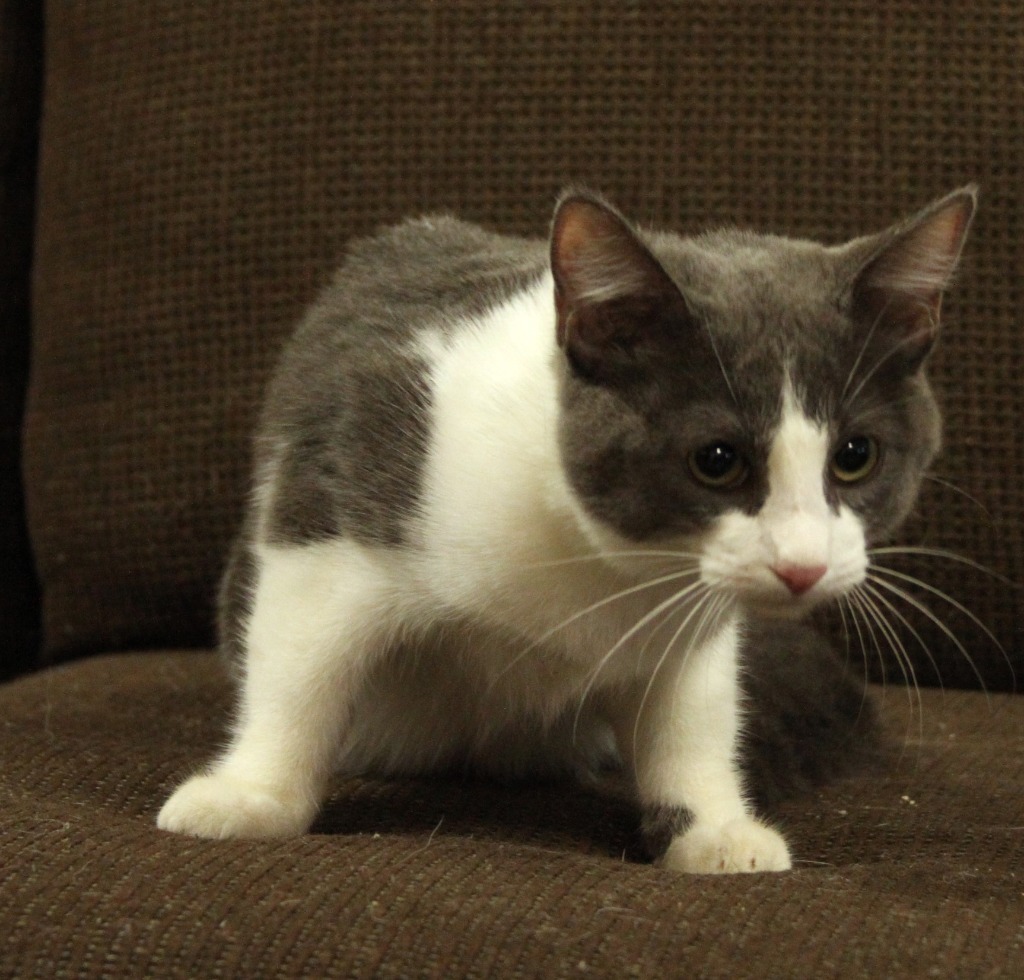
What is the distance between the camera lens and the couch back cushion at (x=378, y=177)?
5.69 ft

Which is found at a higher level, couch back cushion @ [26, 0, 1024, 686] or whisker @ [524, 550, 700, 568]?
couch back cushion @ [26, 0, 1024, 686]

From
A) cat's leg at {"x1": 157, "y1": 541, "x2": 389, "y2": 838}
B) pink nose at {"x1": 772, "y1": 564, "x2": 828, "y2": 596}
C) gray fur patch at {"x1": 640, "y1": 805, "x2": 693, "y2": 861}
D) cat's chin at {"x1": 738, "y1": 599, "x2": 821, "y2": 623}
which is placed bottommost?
gray fur patch at {"x1": 640, "y1": 805, "x2": 693, "y2": 861}

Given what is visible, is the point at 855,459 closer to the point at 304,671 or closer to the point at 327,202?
the point at 304,671

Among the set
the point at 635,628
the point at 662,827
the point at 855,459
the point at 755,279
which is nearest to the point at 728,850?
the point at 662,827

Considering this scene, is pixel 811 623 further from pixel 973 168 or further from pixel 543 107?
pixel 543 107

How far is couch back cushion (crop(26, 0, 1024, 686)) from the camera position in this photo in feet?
5.69

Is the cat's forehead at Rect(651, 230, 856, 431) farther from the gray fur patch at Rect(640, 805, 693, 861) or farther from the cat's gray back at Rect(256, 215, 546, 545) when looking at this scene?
the gray fur patch at Rect(640, 805, 693, 861)

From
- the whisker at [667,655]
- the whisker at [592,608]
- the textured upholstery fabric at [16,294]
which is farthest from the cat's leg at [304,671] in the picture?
the textured upholstery fabric at [16,294]

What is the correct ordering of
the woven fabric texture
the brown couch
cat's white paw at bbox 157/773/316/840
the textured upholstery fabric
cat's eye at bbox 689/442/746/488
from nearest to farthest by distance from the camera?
1. the woven fabric texture
2. cat's eye at bbox 689/442/746/488
3. cat's white paw at bbox 157/773/316/840
4. the brown couch
5. the textured upholstery fabric

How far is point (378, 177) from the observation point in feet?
5.98

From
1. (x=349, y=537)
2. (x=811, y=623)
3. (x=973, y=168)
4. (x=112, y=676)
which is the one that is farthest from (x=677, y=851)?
(x=973, y=168)

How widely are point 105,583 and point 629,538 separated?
1056 mm

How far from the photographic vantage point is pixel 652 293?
102 centimetres

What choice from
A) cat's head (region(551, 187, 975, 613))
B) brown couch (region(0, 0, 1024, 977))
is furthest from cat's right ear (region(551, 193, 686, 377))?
brown couch (region(0, 0, 1024, 977))
